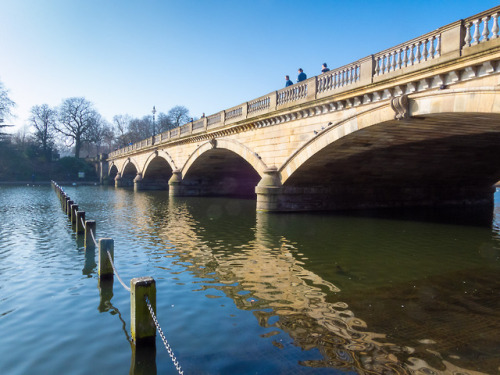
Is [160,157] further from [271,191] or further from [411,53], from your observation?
[411,53]

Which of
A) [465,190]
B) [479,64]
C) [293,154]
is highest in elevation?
[479,64]

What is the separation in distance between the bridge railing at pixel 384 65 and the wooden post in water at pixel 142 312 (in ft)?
28.0

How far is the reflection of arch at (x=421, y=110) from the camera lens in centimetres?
819

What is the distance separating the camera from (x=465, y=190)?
76.2 ft

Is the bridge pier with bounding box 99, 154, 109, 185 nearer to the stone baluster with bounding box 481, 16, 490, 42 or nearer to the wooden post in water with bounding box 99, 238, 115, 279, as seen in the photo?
the wooden post in water with bounding box 99, 238, 115, 279

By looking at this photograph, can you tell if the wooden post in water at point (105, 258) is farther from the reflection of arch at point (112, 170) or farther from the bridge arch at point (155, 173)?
the reflection of arch at point (112, 170)

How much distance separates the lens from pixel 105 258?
6.70 metres

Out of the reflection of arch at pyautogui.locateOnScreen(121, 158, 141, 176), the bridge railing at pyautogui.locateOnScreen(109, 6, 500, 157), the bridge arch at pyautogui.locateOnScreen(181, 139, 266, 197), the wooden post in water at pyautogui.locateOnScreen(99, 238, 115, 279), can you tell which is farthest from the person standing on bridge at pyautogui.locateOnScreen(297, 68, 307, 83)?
the reflection of arch at pyautogui.locateOnScreen(121, 158, 141, 176)

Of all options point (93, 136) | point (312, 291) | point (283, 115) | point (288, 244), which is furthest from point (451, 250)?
point (93, 136)

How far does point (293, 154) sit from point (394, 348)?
11.6m

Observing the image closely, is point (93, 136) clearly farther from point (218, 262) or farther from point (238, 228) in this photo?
point (218, 262)

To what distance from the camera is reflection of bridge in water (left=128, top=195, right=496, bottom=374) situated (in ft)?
12.9

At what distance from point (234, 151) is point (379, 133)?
9.27m

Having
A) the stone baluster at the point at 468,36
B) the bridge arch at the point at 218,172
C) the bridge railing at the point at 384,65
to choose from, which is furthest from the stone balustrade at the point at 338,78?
the bridge arch at the point at 218,172
